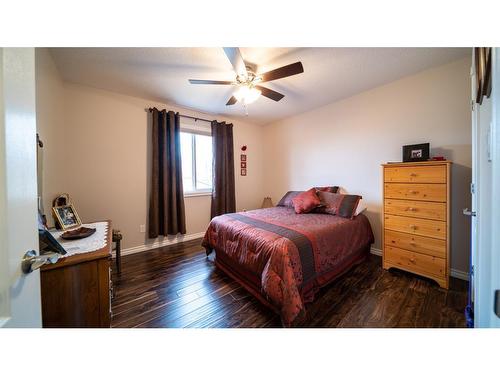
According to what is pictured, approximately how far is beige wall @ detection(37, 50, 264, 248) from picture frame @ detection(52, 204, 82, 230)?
6.2 inches

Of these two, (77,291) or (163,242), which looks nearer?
(77,291)

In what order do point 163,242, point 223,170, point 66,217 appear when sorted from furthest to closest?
point 223,170, point 163,242, point 66,217

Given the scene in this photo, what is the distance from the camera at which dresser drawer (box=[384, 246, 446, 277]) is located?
5.88 feet

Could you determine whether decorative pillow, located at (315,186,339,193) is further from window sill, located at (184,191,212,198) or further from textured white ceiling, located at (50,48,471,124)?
window sill, located at (184,191,212,198)

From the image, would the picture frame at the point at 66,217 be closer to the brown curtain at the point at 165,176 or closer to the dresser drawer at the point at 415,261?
the brown curtain at the point at 165,176

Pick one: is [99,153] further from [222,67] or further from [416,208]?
[416,208]

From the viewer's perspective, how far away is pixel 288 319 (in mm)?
1298

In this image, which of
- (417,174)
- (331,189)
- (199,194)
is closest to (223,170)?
(199,194)

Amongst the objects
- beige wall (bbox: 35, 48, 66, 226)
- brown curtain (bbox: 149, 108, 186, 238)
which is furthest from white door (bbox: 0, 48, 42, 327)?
brown curtain (bbox: 149, 108, 186, 238)

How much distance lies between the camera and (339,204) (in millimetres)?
2500

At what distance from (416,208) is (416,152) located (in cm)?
66

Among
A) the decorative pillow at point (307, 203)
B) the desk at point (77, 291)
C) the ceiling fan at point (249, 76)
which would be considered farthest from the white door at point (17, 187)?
the decorative pillow at point (307, 203)
